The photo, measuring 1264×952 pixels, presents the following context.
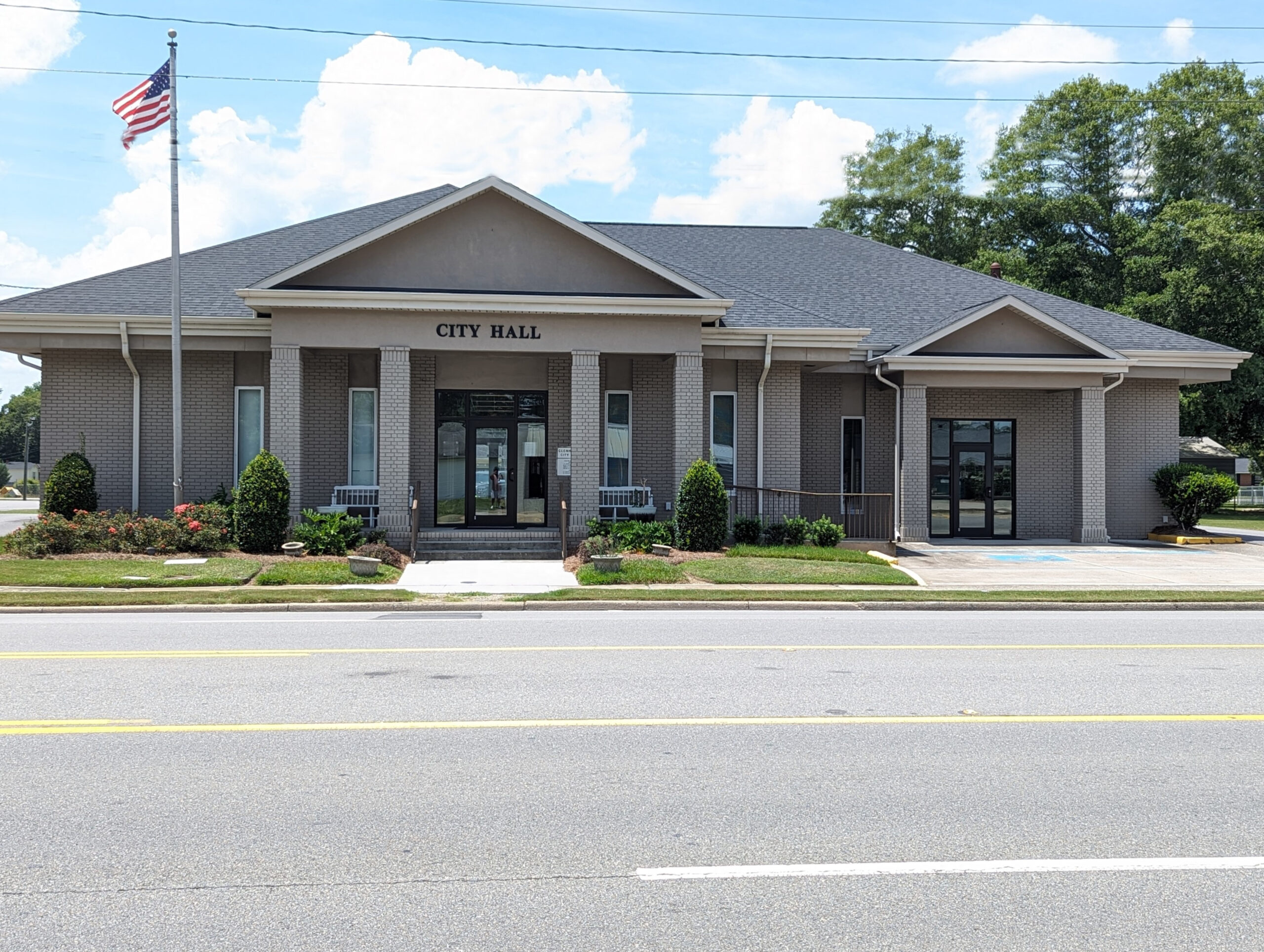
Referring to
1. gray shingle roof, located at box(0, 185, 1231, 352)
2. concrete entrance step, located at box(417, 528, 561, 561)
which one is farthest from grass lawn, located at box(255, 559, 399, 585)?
gray shingle roof, located at box(0, 185, 1231, 352)

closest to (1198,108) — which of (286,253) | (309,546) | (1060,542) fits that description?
(1060,542)

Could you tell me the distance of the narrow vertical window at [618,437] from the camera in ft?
77.9

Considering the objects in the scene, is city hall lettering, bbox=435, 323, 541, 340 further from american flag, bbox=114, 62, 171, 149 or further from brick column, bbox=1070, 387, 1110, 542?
brick column, bbox=1070, 387, 1110, 542

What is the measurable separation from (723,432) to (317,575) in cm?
1007

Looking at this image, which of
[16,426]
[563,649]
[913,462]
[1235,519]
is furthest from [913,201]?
[16,426]

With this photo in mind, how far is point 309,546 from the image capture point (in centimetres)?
1934

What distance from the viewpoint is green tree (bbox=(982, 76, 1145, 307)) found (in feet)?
173

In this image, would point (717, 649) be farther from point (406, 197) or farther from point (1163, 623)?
point (406, 197)

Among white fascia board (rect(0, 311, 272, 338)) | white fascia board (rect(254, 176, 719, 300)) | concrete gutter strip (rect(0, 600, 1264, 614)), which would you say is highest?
white fascia board (rect(254, 176, 719, 300))

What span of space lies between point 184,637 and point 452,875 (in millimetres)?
7920

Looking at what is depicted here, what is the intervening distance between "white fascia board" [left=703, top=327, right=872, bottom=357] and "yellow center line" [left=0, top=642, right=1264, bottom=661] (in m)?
12.0

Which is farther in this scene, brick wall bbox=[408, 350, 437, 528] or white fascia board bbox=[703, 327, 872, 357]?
brick wall bbox=[408, 350, 437, 528]

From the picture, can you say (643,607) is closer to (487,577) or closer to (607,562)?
(607,562)

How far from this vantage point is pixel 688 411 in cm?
2159
